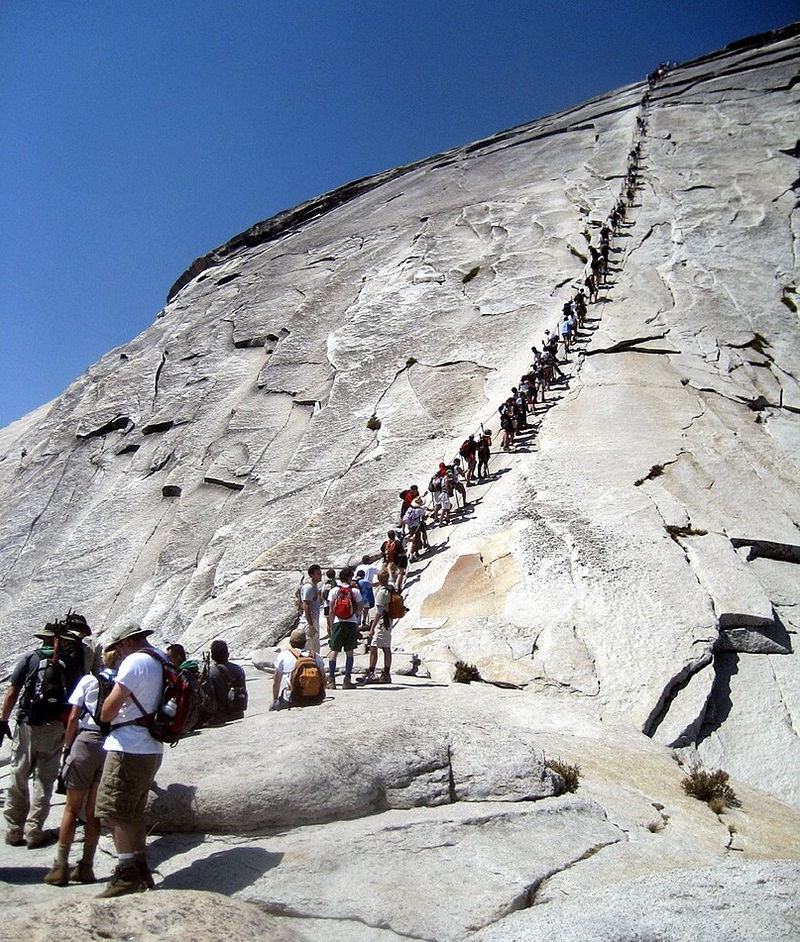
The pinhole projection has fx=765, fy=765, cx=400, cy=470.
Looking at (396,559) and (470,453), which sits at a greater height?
(470,453)

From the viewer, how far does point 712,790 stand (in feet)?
27.3

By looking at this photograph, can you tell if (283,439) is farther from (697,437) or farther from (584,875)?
(584,875)

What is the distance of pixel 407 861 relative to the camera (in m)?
5.97

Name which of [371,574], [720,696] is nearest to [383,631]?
[371,574]

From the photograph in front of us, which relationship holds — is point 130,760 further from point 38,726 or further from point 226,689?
point 226,689

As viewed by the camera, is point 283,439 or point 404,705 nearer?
point 404,705

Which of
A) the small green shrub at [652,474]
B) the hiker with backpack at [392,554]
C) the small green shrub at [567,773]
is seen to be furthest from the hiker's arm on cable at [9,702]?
the small green shrub at [652,474]

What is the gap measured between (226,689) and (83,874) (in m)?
3.60

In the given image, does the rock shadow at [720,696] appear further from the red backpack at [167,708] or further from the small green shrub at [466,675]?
the red backpack at [167,708]

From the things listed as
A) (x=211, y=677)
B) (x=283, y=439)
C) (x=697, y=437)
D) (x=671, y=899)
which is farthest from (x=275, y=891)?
(x=283, y=439)

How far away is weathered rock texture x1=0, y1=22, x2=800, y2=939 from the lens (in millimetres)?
6500

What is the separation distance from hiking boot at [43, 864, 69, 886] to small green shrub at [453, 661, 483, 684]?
711cm

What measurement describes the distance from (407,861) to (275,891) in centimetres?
109

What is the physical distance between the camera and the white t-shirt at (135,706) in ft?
17.8
